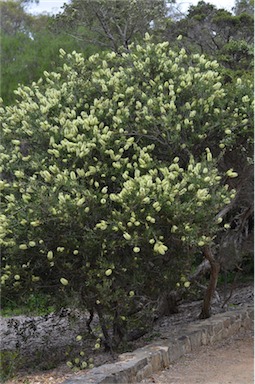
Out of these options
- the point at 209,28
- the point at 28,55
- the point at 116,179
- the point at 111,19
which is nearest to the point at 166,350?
the point at 116,179

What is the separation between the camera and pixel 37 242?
21.2ft

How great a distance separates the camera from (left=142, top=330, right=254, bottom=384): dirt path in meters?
6.29

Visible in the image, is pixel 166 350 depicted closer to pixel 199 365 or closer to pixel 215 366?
pixel 199 365

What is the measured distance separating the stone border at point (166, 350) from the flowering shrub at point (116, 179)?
57cm

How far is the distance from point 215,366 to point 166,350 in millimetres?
538

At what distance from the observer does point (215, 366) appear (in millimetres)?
6840

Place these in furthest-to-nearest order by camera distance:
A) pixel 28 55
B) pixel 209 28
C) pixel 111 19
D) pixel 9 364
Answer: pixel 111 19 < pixel 209 28 < pixel 28 55 < pixel 9 364

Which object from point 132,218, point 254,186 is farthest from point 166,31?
point 132,218

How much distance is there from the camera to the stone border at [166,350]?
18.8 ft

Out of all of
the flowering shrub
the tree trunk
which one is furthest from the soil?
the flowering shrub

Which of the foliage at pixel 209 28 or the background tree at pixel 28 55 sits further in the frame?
the foliage at pixel 209 28

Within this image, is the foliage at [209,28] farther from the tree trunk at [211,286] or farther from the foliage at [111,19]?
the tree trunk at [211,286]

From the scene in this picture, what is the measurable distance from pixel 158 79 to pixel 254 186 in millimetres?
1888

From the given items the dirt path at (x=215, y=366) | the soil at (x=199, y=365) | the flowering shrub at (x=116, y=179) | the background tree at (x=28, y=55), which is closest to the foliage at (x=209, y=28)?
the background tree at (x=28, y=55)
